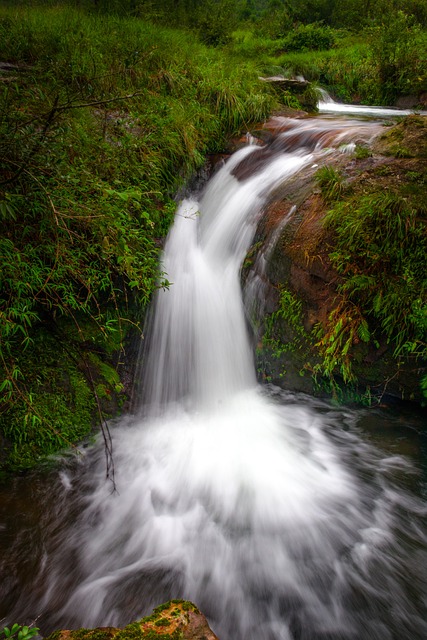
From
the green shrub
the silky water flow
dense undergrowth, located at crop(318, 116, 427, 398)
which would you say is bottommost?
the silky water flow

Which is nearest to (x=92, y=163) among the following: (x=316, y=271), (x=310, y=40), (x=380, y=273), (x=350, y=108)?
(x=316, y=271)

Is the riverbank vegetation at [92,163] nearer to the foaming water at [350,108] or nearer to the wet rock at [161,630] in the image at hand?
the foaming water at [350,108]

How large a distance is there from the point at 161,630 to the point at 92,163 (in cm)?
375

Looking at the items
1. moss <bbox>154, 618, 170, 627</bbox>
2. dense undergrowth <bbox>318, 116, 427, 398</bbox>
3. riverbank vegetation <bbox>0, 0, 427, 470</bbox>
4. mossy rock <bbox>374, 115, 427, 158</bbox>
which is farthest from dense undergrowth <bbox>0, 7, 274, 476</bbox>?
mossy rock <bbox>374, 115, 427, 158</bbox>

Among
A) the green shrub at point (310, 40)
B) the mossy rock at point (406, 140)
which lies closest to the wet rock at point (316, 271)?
the mossy rock at point (406, 140)

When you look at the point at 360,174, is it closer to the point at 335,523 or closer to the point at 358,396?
the point at 358,396

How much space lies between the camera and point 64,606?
2.37 meters

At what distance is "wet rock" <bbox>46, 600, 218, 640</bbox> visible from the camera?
1447mm

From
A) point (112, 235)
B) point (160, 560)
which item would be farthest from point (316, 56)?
point (160, 560)

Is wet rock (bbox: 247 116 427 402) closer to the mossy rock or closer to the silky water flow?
the mossy rock

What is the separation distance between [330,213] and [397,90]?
833cm

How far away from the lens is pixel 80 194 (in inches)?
132

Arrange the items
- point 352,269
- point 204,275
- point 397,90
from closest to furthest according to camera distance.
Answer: point 352,269, point 204,275, point 397,90

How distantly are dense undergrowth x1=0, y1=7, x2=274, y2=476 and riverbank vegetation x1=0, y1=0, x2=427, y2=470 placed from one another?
0.06ft
